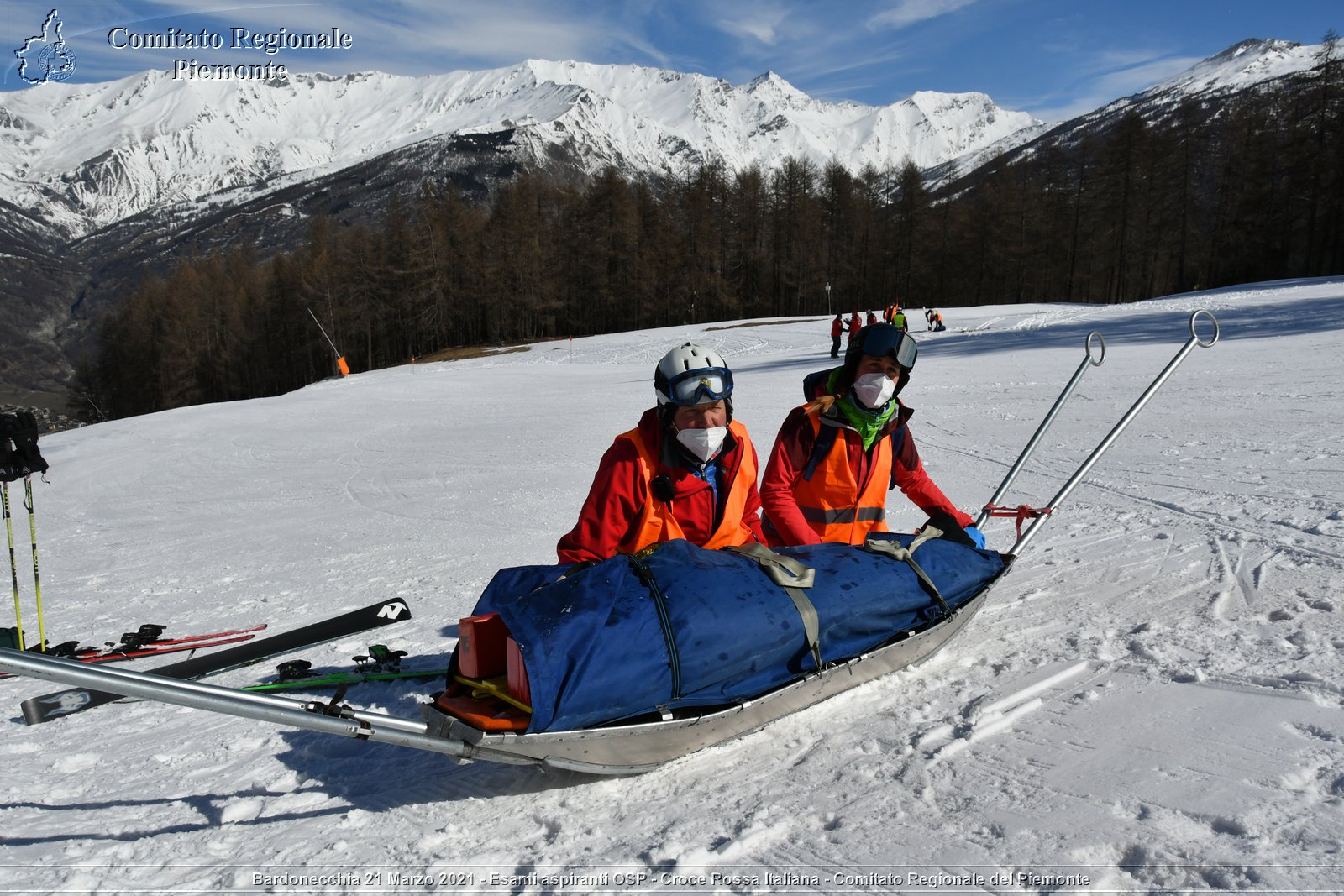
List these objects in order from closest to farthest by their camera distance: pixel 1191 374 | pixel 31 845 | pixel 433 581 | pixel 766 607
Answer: pixel 31 845 < pixel 766 607 < pixel 433 581 < pixel 1191 374

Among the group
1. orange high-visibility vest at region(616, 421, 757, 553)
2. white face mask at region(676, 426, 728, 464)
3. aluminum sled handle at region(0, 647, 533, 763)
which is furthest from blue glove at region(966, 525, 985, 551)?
aluminum sled handle at region(0, 647, 533, 763)

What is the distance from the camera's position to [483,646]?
308 cm

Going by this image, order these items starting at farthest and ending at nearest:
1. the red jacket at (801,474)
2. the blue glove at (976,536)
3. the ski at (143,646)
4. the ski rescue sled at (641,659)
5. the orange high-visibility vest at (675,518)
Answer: the ski at (143,646) → the blue glove at (976,536) → the red jacket at (801,474) → the orange high-visibility vest at (675,518) → the ski rescue sled at (641,659)

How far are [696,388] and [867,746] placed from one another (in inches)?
68.4

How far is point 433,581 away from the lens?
257 inches

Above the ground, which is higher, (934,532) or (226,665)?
(934,532)

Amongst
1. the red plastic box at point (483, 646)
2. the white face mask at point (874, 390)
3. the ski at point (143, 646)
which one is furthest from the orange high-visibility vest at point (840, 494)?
the ski at point (143, 646)

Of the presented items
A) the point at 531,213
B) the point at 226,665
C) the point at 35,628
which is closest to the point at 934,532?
the point at 226,665

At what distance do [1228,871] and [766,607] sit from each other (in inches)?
64.5

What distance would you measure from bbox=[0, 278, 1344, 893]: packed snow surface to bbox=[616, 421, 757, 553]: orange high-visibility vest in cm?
96

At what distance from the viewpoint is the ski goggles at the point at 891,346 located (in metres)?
4.20

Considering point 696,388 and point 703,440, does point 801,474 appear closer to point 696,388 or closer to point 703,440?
point 703,440

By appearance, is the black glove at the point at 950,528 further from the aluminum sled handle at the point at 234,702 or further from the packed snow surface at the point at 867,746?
the aluminum sled handle at the point at 234,702

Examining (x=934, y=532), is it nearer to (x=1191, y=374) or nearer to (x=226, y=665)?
(x=226, y=665)
